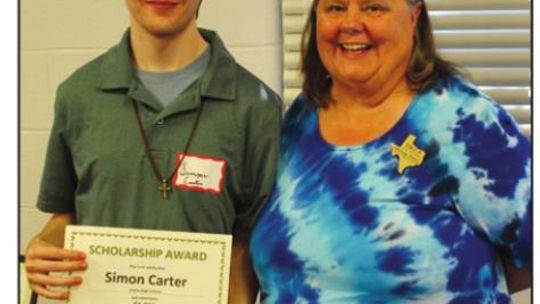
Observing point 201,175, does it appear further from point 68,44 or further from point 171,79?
point 68,44

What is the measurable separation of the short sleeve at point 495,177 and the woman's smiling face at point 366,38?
0.20 metres

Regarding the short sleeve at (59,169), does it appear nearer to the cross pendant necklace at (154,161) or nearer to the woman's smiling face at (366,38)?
the cross pendant necklace at (154,161)

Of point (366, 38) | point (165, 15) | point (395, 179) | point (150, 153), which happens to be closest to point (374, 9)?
point (366, 38)

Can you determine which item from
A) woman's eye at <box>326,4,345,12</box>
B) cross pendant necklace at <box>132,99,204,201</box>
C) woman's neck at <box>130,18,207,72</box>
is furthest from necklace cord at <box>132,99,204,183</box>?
woman's eye at <box>326,4,345,12</box>

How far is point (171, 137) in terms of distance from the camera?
1.58m

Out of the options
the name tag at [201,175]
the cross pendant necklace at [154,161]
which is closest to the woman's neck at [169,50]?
the cross pendant necklace at [154,161]

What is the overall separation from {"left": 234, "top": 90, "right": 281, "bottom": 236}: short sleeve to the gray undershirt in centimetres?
17

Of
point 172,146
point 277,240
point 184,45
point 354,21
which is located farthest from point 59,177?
point 354,21

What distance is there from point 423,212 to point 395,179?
9 cm

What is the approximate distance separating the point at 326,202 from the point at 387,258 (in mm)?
186

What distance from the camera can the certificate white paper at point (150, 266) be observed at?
1565mm

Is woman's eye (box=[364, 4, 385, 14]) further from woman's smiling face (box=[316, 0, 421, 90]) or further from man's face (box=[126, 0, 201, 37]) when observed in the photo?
man's face (box=[126, 0, 201, 37])

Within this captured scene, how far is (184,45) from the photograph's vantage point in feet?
5.29

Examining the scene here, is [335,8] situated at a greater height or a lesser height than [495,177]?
greater
